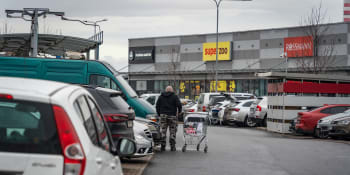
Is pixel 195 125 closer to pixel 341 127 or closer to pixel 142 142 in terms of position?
pixel 142 142

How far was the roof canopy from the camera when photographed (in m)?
19.3

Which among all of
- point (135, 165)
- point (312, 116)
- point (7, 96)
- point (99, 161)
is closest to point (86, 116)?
point (99, 161)

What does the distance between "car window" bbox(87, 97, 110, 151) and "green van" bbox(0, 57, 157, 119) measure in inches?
414

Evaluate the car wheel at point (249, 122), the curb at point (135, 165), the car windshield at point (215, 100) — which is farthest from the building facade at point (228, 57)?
the curb at point (135, 165)

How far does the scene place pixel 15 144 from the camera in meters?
3.44

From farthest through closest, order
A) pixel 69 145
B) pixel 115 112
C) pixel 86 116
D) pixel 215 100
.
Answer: pixel 215 100
pixel 115 112
pixel 86 116
pixel 69 145

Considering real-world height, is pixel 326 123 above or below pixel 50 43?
below

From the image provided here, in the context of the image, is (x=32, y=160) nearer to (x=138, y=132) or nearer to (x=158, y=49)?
(x=138, y=132)

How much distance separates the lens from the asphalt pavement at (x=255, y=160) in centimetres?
1119

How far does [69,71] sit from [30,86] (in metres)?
12.0

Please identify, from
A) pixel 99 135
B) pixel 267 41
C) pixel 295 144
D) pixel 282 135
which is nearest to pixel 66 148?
pixel 99 135

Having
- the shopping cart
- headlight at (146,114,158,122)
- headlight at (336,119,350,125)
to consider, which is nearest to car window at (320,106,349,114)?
headlight at (336,119,350,125)

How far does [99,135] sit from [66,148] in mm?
860

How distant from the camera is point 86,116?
13.0 feet
